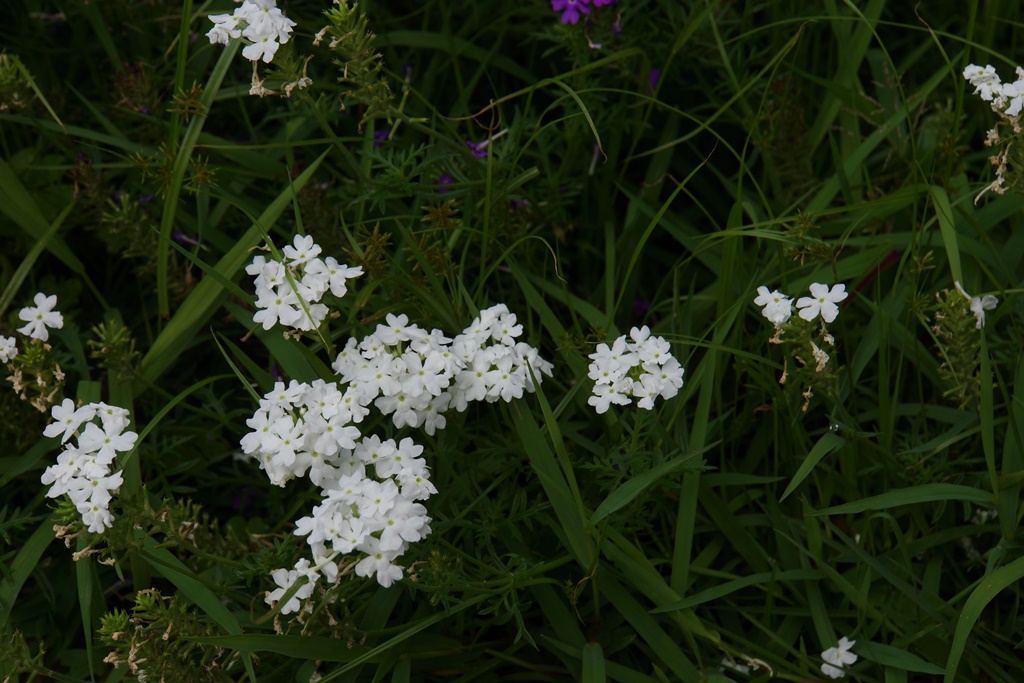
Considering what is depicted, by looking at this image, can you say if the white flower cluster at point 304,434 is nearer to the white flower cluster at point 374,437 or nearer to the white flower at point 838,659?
the white flower cluster at point 374,437

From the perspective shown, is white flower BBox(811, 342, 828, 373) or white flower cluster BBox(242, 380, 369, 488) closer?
white flower cluster BBox(242, 380, 369, 488)

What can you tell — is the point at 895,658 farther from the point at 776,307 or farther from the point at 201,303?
the point at 201,303

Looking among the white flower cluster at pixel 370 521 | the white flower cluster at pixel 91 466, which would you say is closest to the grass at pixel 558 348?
the white flower cluster at pixel 91 466

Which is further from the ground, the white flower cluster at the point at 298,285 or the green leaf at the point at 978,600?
the white flower cluster at the point at 298,285

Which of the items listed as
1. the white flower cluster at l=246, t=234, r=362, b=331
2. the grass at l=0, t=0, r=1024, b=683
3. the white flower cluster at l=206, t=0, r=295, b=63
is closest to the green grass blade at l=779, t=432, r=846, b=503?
the grass at l=0, t=0, r=1024, b=683

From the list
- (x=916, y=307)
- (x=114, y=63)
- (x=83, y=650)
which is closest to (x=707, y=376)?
(x=916, y=307)

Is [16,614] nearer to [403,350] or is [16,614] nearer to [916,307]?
[403,350]

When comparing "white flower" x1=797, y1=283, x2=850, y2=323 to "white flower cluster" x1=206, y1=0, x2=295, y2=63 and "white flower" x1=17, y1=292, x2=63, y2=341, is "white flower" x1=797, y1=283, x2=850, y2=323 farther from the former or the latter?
"white flower" x1=17, y1=292, x2=63, y2=341
